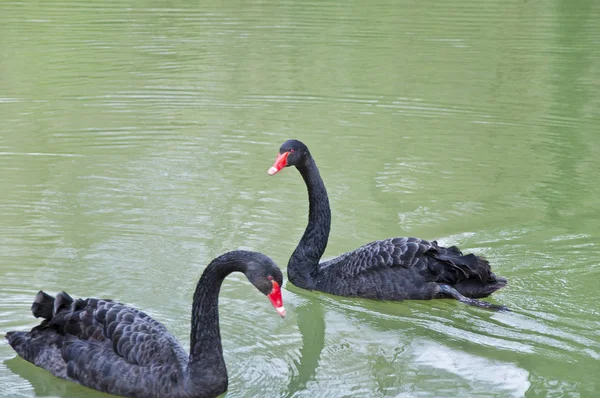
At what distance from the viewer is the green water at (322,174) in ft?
16.2

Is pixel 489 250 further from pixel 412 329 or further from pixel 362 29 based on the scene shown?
pixel 362 29

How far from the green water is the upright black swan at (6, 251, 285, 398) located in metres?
0.14

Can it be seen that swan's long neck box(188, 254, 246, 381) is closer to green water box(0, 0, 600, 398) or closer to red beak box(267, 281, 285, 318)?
red beak box(267, 281, 285, 318)

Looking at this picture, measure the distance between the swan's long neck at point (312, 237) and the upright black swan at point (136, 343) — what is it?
1533 mm

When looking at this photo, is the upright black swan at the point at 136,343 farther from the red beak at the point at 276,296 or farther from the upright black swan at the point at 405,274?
the upright black swan at the point at 405,274

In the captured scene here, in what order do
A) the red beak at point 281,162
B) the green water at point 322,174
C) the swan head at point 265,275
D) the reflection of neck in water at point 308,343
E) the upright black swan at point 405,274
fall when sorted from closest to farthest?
the swan head at point 265,275 → the reflection of neck in water at point 308,343 → the green water at point 322,174 → the upright black swan at point 405,274 → the red beak at point 281,162

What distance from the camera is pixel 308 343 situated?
5098 mm

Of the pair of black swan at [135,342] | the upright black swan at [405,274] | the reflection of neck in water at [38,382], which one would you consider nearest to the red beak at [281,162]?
the upright black swan at [405,274]

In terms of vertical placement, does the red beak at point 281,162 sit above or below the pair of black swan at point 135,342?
above

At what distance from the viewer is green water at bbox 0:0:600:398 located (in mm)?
4930

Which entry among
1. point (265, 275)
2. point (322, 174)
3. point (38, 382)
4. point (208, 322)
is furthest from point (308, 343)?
point (322, 174)

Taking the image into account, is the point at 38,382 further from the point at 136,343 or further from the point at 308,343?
the point at 308,343

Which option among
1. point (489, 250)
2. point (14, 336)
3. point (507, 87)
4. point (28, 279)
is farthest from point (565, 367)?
point (507, 87)

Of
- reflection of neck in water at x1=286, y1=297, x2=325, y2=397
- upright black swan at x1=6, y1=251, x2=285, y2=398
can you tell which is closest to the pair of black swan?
upright black swan at x1=6, y1=251, x2=285, y2=398
